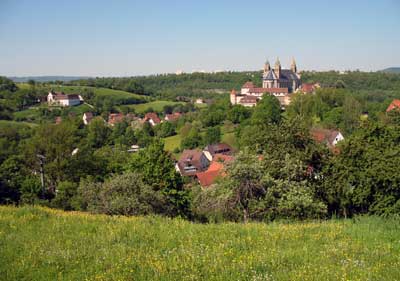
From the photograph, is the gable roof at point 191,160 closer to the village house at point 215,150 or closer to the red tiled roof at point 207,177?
the village house at point 215,150

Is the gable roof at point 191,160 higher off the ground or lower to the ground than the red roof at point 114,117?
lower

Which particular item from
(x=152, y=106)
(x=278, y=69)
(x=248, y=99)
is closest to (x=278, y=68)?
(x=278, y=69)

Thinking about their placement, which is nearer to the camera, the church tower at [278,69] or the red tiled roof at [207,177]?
the red tiled roof at [207,177]

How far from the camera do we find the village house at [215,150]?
66125 mm

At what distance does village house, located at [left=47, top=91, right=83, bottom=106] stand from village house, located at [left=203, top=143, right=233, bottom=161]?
59.2 m

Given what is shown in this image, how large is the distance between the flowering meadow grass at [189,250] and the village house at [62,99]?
4286 inches

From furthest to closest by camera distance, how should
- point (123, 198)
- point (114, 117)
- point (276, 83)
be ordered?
point (276, 83), point (114, 117), point (123, 198)

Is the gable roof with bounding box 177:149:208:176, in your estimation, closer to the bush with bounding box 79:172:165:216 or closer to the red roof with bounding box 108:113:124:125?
the red roof with bounding box 108:113:124:125

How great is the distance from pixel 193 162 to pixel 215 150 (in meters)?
5.91

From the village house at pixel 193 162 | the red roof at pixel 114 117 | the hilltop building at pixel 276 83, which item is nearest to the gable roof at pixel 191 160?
the village house at pixel 193 162

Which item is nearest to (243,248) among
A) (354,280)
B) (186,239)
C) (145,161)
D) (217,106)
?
(186,239)

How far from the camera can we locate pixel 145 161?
24.6m

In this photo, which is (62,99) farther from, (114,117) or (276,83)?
(276,83)

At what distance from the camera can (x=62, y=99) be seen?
115 metres
